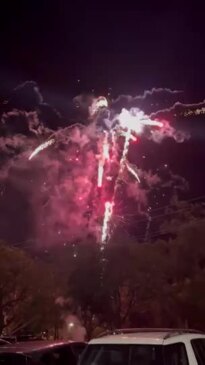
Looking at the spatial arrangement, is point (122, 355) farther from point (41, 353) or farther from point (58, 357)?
point (58, 357)

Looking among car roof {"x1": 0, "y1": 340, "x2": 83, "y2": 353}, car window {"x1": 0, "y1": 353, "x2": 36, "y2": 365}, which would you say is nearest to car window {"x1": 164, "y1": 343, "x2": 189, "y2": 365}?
car window {"x1": 0, "y1": 353, "x2": 36, "y2": 365}

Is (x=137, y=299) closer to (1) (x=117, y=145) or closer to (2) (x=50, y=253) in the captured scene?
(2) (x=50, y=253)

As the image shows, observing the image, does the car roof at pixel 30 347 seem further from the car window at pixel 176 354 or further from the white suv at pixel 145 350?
the car window at pixel 176 354

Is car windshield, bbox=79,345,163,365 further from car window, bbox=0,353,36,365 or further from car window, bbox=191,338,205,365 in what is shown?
car window, bbox=0,353,36,365

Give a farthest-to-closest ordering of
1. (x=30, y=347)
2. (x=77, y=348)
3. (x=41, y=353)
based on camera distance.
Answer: (x=77, y=348) < (x=30, y=347) < (x=41, y=353)

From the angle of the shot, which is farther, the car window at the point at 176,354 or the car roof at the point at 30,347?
the car roof at the point at 30,347

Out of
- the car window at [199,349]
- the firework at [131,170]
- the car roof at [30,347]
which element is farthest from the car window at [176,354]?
the firework at [131,170]

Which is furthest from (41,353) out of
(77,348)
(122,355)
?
(122,355)
